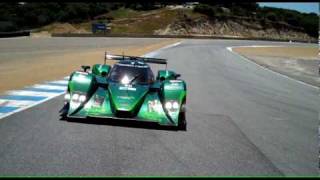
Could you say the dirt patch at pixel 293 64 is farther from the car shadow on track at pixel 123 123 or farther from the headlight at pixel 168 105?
the car shadow on track at pixel 123 123

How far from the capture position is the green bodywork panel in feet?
32.4

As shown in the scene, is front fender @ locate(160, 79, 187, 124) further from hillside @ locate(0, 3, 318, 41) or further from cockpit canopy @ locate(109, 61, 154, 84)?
hillside @ locate(0, 3, 318, 41)

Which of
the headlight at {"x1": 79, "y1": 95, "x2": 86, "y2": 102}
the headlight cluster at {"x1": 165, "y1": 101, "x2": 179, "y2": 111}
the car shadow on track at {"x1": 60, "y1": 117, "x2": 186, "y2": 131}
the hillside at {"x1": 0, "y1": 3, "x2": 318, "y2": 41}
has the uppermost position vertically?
the headlight at {"x1": 79, "y1": 95, "x2": 86, "y2": 102}

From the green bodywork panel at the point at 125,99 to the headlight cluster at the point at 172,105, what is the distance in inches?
2.9

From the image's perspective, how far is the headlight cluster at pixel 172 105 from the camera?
10352 mm

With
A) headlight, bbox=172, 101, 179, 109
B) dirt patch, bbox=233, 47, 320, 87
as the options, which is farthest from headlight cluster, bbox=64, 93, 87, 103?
dirt patch, bbox=233, 47, 320, 87

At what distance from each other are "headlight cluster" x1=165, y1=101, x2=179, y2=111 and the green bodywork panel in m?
0.07

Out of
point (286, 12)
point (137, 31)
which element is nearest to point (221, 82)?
point (137, 31)

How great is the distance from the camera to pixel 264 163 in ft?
25.2

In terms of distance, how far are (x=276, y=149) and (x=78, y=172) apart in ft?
13.2

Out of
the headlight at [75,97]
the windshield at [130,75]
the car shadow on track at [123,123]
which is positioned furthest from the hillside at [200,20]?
the car shadow on track at [123,123]

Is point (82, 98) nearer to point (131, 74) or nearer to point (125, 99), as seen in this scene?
point (125, 99)

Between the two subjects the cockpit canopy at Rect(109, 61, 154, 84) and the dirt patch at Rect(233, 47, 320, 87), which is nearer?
the cockpit canopy at Rect(109, 61, 154, 84)

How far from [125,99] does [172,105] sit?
1.06 meters
